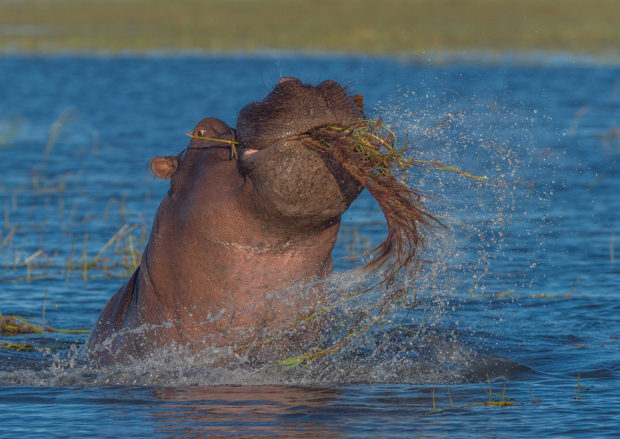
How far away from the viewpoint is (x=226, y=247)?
5.28 meters

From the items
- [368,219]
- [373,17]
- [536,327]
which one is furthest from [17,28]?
[536,327]

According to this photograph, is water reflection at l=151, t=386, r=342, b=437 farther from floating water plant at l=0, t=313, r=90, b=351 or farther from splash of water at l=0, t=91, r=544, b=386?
floating water plant at l=0, t=313, r=90, b=351

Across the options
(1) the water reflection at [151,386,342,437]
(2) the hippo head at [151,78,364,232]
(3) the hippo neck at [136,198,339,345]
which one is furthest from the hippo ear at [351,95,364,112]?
(1) the water reflection at [151,386,342,437]

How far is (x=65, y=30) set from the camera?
2122 inches

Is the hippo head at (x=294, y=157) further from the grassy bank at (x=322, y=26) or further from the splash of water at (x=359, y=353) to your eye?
the grassy bank at (x=322, y=26)

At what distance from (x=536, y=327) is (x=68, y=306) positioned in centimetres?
340

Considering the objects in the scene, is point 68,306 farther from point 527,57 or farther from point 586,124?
point 527,57

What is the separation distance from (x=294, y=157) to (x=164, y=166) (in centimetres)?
110

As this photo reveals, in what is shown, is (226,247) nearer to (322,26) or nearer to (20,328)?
(20,328)

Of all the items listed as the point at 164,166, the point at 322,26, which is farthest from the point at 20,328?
the point at 322,26

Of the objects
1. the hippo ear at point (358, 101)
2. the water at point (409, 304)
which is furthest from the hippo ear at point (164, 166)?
the hippo ear at point (358, 101)

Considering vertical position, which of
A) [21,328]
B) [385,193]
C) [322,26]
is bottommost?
[21,328]

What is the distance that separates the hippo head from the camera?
457cm

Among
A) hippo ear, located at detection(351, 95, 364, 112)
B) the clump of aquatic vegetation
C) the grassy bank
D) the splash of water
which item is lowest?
the splash of water
